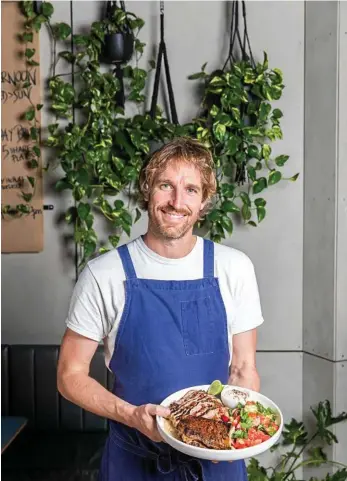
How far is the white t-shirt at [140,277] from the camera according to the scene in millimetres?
1603

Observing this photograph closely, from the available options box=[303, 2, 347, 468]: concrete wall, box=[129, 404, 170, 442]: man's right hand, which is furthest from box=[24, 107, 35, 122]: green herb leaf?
box=[129, 404, 170, 442]: man's right hand

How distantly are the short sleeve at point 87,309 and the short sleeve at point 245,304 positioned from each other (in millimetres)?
349

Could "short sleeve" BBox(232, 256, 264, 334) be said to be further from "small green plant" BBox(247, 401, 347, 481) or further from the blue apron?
"small green plant" BBox(247, 401, 347, 481)

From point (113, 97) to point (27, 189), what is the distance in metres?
0.59

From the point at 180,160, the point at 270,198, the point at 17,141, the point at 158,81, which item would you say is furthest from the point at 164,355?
the point at 17,141

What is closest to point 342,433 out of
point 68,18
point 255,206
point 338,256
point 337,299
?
point 337,299

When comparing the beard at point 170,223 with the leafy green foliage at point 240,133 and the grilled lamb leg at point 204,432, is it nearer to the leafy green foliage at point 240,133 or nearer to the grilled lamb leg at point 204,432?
the grilled lamb leg at point 204,432

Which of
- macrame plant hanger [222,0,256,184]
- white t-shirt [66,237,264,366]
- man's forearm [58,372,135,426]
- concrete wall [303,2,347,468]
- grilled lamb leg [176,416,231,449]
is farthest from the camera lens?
macrame plant hanger [222,0,256,184]

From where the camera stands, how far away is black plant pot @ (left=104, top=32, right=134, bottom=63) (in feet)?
9.34

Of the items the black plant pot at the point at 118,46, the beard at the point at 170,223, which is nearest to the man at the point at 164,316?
the beard at the point at 170,223

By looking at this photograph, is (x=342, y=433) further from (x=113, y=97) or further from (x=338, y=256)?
(x=113, y=97)

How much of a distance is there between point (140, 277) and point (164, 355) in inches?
8.0

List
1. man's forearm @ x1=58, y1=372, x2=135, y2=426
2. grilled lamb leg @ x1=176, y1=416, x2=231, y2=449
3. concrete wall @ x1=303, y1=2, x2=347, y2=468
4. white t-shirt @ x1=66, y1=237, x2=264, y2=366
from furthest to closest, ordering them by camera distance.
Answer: concrete wall @ x1=303, y1=2, x2=347, y2=468, white t-shirt @ x1=66, y1=237, x2=264, y2=366, man's forearm @ x1=58, y1=372, x2=135, y2=426, grilled lamb leg @ x1=176, y1=416, x2=231, y2=449

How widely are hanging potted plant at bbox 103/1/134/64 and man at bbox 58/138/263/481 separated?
1366 millimetres
